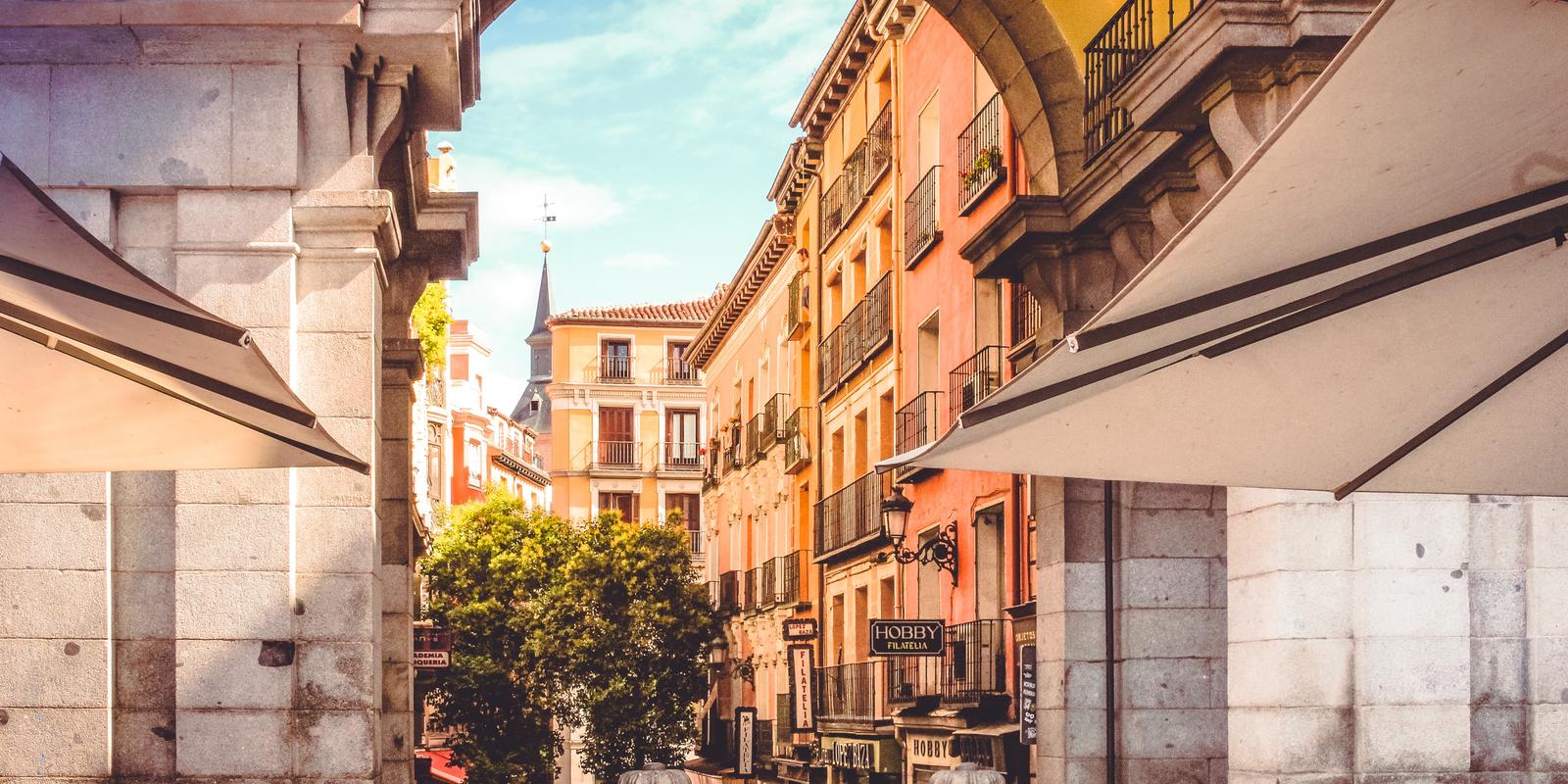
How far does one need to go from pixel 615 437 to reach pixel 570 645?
36040 millimetres

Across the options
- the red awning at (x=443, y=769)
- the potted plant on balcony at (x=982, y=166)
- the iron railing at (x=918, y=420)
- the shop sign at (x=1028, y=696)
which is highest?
the potted plant on balcony at (x=982, y=166)

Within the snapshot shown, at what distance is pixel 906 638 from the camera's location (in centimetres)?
2328

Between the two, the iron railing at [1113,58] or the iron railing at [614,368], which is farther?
the iron railing at [614,368]

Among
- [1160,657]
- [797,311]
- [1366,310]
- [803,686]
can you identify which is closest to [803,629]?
[803,686]

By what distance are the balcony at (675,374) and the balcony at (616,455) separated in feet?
9.73

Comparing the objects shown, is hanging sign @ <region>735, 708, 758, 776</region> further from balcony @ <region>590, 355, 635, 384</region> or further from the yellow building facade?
balcony @ <region>590, 355, 635, 384</region>

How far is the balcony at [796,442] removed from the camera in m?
39.6

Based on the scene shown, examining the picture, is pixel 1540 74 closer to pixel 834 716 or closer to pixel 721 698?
pixel 834 716

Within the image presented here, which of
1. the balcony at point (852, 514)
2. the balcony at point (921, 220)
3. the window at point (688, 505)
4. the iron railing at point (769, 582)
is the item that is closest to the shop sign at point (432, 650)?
the balcony at point (852, 514)

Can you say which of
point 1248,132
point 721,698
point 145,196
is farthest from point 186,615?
point 721,698

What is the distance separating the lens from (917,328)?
28.1 meters

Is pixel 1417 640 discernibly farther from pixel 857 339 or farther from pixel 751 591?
pixel 751 591

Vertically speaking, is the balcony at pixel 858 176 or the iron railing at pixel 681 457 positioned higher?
the balcony at pixel 858 176

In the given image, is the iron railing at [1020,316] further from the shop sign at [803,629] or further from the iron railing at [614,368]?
the iron railing at [614,368]
